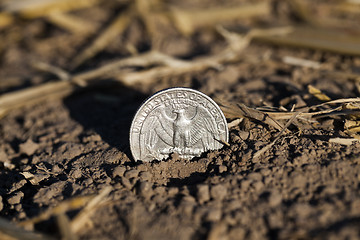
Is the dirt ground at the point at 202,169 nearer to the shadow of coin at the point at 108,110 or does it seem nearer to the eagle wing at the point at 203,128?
the shadow of coin at the point at 108,110

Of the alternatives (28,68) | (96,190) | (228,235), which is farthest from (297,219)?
(28,68)

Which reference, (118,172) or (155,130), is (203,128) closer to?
(155,130)

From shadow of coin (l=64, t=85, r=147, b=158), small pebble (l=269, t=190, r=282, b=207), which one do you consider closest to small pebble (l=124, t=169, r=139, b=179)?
shadow of coin (l=64, t=85, r=147, b=158)

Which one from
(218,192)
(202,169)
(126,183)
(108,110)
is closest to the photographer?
(218,192)

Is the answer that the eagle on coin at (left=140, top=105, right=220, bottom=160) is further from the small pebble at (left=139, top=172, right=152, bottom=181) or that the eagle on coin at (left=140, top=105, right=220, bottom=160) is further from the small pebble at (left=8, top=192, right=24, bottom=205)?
the small pebble at (left=8, top=192, right=24, bottom=205)

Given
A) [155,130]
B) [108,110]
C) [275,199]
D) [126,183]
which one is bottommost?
[275,199]

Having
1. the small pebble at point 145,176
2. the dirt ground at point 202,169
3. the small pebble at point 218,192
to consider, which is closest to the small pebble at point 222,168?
the dirt ground at point 202,169

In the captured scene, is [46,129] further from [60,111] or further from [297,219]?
[297,219]

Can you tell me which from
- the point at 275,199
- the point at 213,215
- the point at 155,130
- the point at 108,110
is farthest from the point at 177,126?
the point at 108,110
